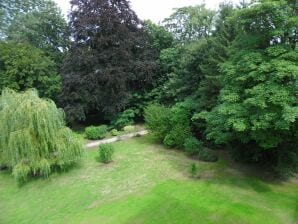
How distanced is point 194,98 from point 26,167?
9.32 metres

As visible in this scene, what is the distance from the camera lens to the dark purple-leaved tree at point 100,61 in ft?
66.4

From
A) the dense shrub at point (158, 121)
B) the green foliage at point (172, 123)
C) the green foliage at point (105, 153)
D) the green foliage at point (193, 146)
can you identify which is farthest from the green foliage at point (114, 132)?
the green foliage at point (193, 146)

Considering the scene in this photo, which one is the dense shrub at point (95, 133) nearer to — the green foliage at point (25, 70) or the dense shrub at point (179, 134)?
the green foliage at point (25, 70)

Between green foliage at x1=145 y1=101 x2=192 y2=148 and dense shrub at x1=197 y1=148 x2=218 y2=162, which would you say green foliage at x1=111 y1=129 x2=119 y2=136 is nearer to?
green foliage at x1=145 y1=101 x2=192 y2=148

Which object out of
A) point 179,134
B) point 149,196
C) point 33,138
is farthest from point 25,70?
point 149,196

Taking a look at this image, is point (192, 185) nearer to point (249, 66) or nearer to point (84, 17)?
point (249, 66)

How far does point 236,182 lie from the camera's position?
1213 cm

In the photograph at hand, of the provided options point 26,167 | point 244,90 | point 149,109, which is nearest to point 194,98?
point 149,109

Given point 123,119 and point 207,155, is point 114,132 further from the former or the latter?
point 207,155

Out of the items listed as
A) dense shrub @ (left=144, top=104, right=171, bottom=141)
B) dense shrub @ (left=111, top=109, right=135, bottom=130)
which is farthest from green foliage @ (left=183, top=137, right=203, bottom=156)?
dense shrub @ (left=111, top=109, right=135, bottom=130)

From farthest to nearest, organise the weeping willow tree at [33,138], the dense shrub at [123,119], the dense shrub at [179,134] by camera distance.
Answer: the dense shrub at [123,119]
the dense shrub at [179,134]
the weeping willow tree at [33,138]

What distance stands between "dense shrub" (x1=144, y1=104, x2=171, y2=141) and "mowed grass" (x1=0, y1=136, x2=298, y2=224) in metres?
2.48

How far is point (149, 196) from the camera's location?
36.0 ft

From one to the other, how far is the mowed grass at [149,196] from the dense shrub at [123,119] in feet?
23.2
